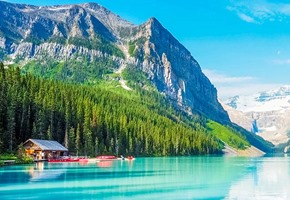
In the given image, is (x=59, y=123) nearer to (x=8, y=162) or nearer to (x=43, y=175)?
(x=8, y=162)

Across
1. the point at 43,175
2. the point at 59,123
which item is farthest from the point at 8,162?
the point at 59,123

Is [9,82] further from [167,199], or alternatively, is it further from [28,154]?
[167,199]

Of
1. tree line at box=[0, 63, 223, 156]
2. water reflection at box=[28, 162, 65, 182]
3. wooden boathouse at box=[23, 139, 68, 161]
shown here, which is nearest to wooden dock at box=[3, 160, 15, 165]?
tree line at box=[0, 63, 223, 156]

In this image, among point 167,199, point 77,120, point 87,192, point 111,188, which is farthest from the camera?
point 77,120

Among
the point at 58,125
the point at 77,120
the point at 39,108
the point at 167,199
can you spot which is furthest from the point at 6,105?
the point at 167,199

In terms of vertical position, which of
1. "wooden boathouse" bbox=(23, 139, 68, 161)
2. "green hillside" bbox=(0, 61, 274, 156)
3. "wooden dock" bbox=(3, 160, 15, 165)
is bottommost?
"wooden dock" bbox=(3, 160, 15, 165)

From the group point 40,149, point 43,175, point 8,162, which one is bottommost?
point 43,175

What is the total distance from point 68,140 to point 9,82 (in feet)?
87.6

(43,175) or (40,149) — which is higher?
(40,149)

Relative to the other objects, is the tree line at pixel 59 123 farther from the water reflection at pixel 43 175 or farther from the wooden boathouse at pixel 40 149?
the water reflection at pixel 43 175

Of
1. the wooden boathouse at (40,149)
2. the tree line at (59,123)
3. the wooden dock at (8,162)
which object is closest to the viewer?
the wooden dock at (8,162)

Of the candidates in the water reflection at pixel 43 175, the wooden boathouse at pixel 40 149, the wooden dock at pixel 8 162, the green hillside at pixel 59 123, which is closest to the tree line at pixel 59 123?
the green hillside at pixel 59 123

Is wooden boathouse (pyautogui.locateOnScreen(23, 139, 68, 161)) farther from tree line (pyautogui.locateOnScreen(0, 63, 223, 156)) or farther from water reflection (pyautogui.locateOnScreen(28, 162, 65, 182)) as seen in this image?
water reflection (pyautogui.locateOnScreen(28, 162, 65, 182))

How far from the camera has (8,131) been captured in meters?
113
